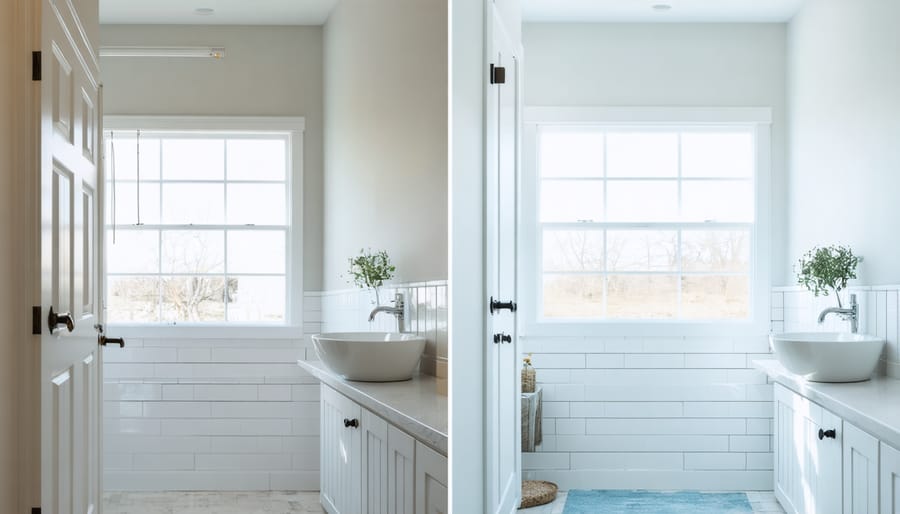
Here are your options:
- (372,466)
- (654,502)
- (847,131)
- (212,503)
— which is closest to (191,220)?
(212,503)

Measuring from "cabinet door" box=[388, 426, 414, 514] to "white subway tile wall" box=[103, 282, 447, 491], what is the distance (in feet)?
7.14

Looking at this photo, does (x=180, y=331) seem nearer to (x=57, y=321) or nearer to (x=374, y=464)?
(x=374, y=464)

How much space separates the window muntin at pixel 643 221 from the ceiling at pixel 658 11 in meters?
0.65

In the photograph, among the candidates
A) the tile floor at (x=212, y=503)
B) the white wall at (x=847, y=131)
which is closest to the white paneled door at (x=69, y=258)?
the tile floor at (x=212, y=503)

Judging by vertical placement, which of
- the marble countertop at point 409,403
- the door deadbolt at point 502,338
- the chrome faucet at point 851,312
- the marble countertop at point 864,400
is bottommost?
the marble countertop at point 864,400

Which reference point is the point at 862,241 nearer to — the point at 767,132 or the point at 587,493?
the point at 767,132

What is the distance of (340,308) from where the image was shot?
453 cm

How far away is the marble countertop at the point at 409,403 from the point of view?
268cm

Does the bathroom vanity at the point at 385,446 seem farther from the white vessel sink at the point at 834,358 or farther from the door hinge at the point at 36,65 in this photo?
the white vessel sink at the point at 834,358

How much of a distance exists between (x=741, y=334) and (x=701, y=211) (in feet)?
2.57

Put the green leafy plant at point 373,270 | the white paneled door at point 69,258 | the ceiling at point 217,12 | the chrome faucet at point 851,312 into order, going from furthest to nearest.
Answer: the ceiling at point 217,12 < the chrome faucet at point 851,312 < the green leafy plant at point 373,270 < the white paneled door at point 69,258

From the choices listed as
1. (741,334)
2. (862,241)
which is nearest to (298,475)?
(741,334)

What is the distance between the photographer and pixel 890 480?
3051 mm

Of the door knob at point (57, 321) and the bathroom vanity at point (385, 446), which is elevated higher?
the door knob at point (57, 321)
